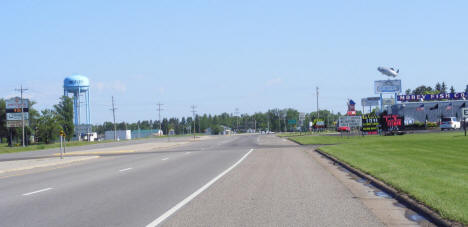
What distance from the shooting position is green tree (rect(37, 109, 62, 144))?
4220 inches

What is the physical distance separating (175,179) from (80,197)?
4919 millimetres

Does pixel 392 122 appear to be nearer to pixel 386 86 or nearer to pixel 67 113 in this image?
pixel 386 86

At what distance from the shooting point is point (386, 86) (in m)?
90.9

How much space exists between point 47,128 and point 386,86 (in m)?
69.0

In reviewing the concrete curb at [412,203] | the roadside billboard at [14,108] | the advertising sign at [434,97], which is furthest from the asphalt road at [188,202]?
the advertising sign at [434,97]

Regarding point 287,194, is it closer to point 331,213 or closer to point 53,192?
point 331,213

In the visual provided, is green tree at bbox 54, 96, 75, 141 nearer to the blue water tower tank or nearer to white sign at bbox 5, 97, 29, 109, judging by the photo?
the blue water tower tank

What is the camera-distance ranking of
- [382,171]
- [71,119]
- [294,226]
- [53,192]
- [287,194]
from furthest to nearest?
[71,119] < [382,171] < [53,192] < [287,194] < [294,226]

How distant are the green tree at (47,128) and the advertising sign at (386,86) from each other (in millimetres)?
64800

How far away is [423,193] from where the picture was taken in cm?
1166

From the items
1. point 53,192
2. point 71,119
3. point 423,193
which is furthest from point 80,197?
point 71,119

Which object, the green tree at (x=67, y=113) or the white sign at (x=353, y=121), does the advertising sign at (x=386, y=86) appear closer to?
the white sign at (x=353, y=121)

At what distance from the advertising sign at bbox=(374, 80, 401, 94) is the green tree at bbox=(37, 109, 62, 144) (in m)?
64.8

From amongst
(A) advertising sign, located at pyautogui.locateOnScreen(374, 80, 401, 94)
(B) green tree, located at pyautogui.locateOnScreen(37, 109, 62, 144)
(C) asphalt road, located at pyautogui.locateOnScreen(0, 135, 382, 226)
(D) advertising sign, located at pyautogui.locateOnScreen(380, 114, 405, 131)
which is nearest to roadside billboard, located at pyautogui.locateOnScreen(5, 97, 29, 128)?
(B) green tree, located at pyautogui.locateOnScreen(37, 109, 62, 144)
